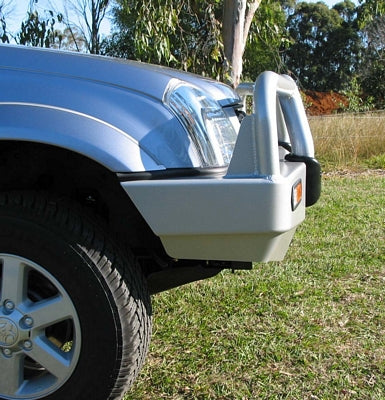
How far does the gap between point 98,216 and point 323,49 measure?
43.0m

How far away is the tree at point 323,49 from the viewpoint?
4153cm

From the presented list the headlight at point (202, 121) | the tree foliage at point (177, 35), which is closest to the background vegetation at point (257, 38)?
the tree foliage at point (177, 35)

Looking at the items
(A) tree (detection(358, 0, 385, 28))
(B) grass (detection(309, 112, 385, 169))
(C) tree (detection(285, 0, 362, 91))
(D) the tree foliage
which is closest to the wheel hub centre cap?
(D) the tree foliage

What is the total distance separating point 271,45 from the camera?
9469mm

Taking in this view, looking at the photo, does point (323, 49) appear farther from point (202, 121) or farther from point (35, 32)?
point (202, 121)

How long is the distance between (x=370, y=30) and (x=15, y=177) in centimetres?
4002

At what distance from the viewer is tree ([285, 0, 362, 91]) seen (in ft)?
136

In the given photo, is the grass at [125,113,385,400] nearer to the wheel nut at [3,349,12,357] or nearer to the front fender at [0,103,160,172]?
the wheel nut at [3,349,12,357]

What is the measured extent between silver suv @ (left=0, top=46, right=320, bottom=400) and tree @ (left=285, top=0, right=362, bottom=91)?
A: 134 feet

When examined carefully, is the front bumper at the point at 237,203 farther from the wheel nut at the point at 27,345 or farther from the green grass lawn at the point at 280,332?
the green grass lawn at the point at 280,332

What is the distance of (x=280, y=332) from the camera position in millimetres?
3031

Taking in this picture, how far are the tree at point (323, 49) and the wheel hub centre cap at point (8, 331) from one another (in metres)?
41.3

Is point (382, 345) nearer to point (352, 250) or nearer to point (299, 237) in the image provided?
point (352, 250)

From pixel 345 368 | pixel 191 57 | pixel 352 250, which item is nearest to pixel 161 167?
pixel 345 368
